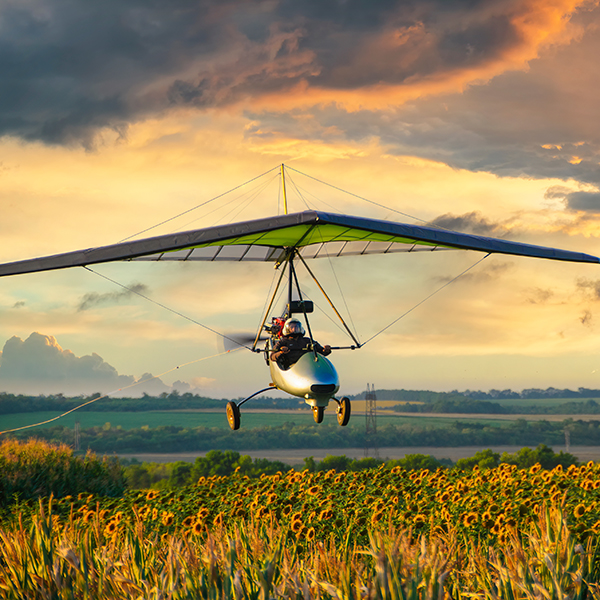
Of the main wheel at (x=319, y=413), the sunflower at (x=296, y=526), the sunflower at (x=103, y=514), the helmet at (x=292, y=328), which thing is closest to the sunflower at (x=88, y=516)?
the sunflower at (x=103, y=514)

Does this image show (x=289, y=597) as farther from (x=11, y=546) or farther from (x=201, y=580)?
(x=11, y=546)

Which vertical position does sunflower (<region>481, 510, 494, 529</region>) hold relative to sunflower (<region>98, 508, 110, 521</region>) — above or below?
above

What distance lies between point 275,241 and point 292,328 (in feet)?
7.32

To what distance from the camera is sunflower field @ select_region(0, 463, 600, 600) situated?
229 inches

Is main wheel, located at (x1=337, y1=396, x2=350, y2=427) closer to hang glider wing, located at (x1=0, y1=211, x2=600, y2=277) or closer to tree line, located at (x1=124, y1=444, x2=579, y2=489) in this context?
hang glider wing, located at (x1=0, y1=211, x2=600, y2=277)

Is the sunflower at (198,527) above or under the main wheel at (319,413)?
under

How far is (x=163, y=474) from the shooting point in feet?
76.2

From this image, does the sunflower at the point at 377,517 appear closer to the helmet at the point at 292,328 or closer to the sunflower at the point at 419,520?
the sunflower at the point at 419,520

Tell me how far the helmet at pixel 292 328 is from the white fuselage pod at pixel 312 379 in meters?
0.47

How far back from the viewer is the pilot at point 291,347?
10469 millimetres

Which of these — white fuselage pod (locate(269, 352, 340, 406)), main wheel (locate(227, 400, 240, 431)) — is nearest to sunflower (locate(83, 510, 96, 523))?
main wheel (locate(227, 400, 240, 431))

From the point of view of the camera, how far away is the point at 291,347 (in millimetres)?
10539

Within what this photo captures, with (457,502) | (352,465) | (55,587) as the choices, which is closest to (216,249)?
(457,502)

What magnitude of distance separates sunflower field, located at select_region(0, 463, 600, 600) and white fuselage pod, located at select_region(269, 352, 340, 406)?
204 cm
